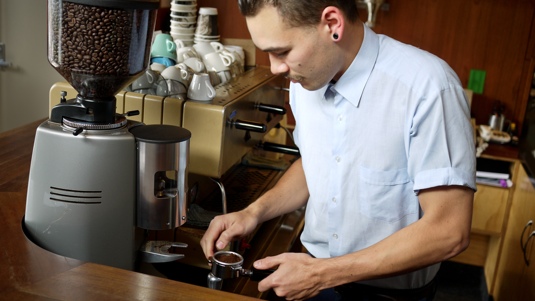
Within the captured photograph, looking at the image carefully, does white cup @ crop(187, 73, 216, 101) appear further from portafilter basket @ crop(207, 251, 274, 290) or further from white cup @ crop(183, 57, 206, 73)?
portafilter basket @ crop(207, 251, 274, 290)

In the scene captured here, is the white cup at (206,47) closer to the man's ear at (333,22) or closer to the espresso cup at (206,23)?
the espresso cup at (206,23)

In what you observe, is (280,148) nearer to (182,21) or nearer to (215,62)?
(215,62)

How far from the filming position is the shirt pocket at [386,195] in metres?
1.34

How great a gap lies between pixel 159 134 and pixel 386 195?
50 cm

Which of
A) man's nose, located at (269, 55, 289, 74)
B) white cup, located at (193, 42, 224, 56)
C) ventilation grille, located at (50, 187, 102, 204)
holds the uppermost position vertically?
man's nose, located at (269, 55, 289, 74)

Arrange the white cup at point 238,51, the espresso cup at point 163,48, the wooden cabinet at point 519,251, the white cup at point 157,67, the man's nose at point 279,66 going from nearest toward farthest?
the man's nose at point 279,66 → the white cup at point 157,67 → the espresso cup at point 163,48 → the white cup at point 238,51 → the wooden cabinet at point 519,251

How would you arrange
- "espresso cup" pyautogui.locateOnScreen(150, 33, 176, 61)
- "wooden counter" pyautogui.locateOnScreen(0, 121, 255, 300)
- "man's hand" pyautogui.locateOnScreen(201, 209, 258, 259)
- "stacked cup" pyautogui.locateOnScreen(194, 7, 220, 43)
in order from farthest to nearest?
1. "stacked cup" pyautogui.locateOnScreen(194, 7, 220, 43)
2. "espresso cup" pyautogui.locateOnScreen(150, 33, 176, 61)
3. "man's hand" pyautogui.locateOnScreen(201, 209, 258, 259)
4. "wooden counter" pyautogui.locateOnScreen(0, 121, 255, 300)

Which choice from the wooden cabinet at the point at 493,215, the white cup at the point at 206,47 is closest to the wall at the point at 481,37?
the wooden cabinet at the point at 493,215

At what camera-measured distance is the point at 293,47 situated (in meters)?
1.24

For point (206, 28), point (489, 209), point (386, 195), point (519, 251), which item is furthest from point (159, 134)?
point (489, 209)

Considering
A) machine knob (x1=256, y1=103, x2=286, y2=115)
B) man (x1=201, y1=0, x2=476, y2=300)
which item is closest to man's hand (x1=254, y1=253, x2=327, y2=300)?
man (x1=201, y1=0, x2=476, y2=300)

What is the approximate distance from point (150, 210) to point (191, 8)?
1159mm

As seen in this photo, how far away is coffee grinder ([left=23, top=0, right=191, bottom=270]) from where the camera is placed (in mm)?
1199

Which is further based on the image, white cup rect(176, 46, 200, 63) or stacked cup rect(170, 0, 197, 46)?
stacked cup rect(170, 0, 197, 46)
